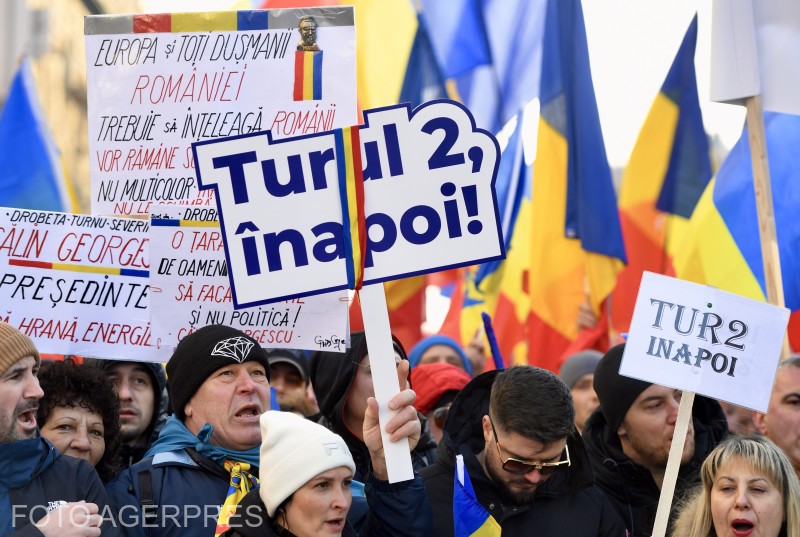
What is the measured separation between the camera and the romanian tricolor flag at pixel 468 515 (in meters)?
4.02

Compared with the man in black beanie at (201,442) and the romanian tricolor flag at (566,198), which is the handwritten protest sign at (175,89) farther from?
the romanian tricolor flag at (566,198)

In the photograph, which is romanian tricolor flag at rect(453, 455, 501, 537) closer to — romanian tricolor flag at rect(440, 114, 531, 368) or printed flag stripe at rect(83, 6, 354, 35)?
printed flag stripe at rect(83, 6, 354, 35)

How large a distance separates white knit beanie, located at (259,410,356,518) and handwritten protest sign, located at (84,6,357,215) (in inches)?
71.1

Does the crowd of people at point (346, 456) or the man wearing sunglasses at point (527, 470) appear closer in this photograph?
the crowd of people at point (346, 456)

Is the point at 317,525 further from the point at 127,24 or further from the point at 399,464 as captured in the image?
the point at 127,24

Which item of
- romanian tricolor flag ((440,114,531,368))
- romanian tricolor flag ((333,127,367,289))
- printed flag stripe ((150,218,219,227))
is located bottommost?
romanian tricolor flag ((440,114,531,368))

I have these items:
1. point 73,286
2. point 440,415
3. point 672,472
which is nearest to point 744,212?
point 440,415

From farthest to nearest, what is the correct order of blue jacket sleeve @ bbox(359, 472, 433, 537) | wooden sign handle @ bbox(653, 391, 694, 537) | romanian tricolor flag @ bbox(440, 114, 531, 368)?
romanian tricolor flag @ bbox(440, 114, 531, 368)
wooden sign handle @ bbox(653, 391, 694, 537)
blue jacket sleeve @ bbox(359, 472, 433, 537)

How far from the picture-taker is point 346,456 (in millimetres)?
3611

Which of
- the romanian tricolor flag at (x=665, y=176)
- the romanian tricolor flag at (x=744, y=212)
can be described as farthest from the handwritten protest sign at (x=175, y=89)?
the romanian tricolor flag at (x=665, y=176)

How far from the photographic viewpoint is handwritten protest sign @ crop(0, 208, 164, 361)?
16.2 ft

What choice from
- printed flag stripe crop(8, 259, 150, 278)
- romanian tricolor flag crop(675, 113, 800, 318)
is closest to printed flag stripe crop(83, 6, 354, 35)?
printed flag stripe crop(8, 259, 150, 278)

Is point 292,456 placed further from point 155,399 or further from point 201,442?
point 155,399

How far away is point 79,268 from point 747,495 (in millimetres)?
2894
